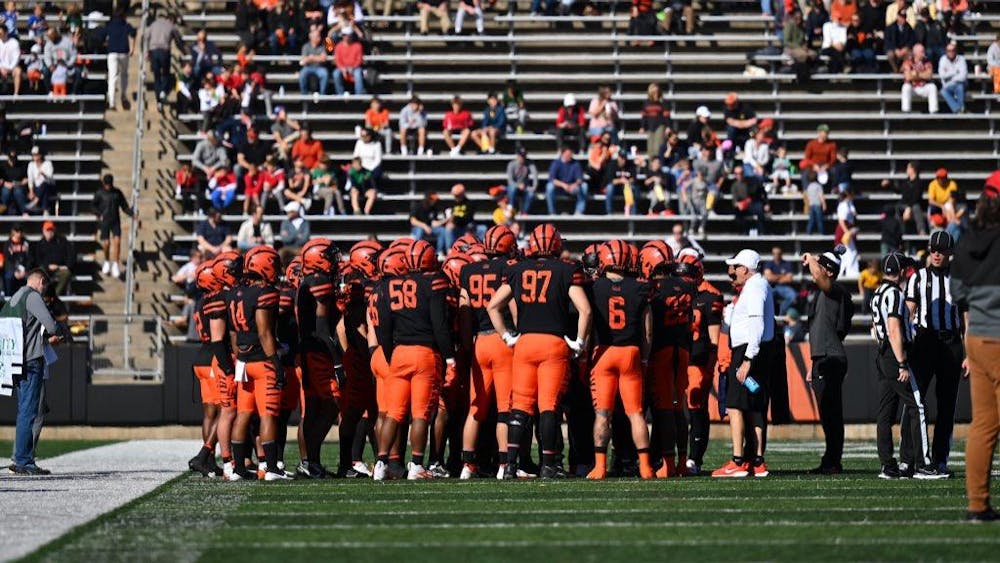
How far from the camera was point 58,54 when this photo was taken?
27.6 m

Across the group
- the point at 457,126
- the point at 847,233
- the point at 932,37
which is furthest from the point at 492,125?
the point at 932,37

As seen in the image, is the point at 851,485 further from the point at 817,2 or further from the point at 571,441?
the point at 817,2

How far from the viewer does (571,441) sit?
1368cm

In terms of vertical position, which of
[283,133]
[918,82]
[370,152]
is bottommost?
[370,152]

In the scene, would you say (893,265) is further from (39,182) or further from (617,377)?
(39,182)

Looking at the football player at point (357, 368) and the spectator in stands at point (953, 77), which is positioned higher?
the spectator in stands at point (953, 77)

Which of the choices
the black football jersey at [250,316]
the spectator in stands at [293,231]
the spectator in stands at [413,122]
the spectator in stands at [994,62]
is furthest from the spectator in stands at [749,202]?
the black football jersey at [250,316]

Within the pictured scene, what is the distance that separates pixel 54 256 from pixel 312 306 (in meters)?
11.7

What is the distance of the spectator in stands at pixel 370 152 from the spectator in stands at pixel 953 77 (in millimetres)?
8977

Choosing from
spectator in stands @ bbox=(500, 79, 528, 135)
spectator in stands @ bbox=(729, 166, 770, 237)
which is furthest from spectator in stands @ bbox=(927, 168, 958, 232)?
spectator in stands @ bbox=(500, 79, 528, 135)

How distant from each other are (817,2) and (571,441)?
17.0 m

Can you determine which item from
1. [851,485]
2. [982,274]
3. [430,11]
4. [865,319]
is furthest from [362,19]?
[982,274]

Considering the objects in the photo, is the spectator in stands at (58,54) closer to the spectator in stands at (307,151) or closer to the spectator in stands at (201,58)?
the spectator in stands at (201,58)

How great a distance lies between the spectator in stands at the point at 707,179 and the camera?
82.7 feet
